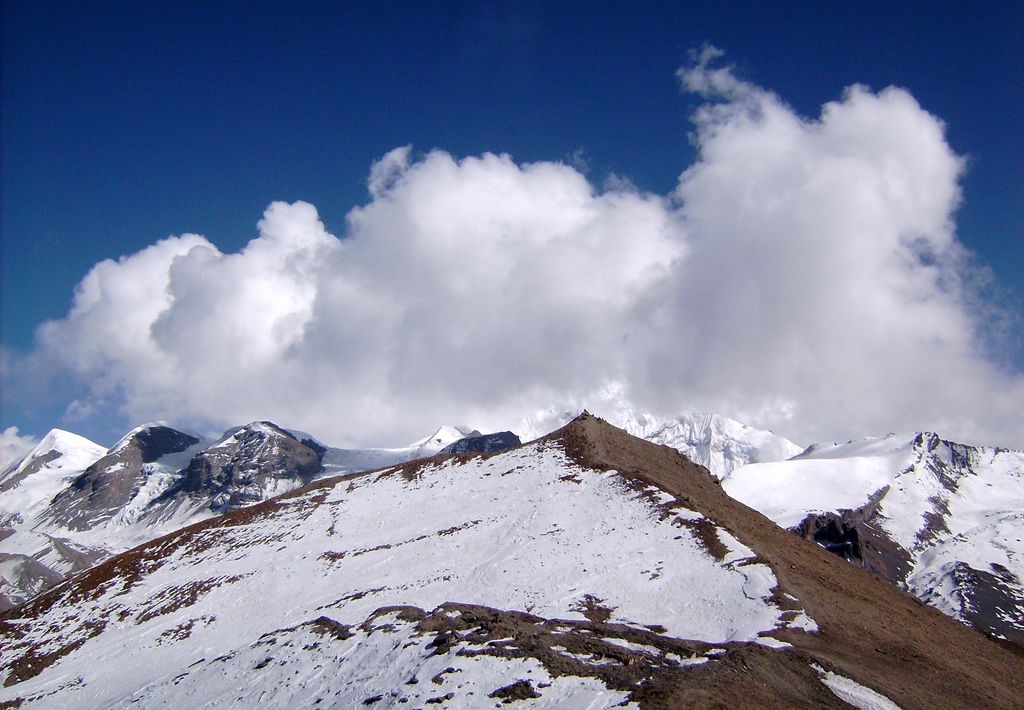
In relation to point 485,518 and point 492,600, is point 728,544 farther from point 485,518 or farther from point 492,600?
point 485,518

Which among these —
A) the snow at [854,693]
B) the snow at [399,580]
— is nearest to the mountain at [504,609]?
the snow at [854,693]

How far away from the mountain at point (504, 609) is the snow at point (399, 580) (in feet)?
0.64

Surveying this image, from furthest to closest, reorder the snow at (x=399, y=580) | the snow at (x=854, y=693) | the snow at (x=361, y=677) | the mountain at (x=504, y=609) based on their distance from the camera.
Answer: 1. the snow at (x=399, y=580)
2. the mountain at (x=504, y=609)
3. the snow at (x=854, y=693)
4. the snow at (x=361, y=677)

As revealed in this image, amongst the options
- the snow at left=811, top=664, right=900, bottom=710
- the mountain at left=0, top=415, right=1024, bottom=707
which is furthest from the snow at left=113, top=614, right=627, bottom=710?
the snow at left=811, top=664, right=900, bottom=710

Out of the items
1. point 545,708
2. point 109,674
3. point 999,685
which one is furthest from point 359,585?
point 999,685

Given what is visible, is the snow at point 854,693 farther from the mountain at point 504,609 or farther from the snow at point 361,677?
the snow at point 361,677

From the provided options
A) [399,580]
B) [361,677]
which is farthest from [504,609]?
[361,677]

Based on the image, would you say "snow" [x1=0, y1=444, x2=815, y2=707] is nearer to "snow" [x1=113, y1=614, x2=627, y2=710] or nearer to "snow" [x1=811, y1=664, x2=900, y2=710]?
"snow" [x1=113, y1=614, x2=627, y2=710]

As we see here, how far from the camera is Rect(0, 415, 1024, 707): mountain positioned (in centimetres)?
2758

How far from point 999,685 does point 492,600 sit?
25.4 meters

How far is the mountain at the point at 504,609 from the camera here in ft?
90.5

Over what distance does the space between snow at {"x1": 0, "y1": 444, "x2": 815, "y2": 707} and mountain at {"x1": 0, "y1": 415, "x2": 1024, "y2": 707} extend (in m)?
0.20

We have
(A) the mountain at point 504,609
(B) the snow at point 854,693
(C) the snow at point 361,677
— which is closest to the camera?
(C) the snow at point 361,677

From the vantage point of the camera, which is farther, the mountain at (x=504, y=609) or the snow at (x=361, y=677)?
the mountain at (x=504, y=609)
